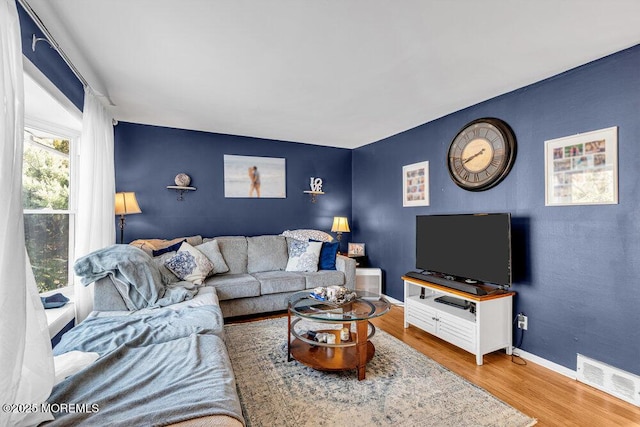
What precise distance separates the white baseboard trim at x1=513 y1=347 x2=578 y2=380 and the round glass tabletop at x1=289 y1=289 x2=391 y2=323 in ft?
4.24

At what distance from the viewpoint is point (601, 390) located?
209cm

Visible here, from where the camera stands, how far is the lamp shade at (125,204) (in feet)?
A: 10.8

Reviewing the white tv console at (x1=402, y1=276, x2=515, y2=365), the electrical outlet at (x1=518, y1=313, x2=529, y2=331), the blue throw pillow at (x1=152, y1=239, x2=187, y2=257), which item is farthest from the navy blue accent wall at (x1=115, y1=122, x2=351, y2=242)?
the electrical outlet at (x1=518, y1=313, x2=529, y2=331)

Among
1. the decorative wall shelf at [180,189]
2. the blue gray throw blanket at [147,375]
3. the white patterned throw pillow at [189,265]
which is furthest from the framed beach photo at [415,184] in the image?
the decorative wall shelf at [180,189]

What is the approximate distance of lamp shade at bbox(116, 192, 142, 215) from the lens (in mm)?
3279

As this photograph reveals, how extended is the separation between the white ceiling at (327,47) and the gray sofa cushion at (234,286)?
6.32 ft

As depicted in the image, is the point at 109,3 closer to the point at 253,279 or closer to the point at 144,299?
the point at 144,299

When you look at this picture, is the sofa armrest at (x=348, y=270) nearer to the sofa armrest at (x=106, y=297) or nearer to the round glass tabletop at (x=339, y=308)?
the round glass tabletop at (x=339, y=308)

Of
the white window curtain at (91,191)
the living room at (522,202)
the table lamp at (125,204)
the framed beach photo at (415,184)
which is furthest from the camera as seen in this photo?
the framed beach photo at (415,184)

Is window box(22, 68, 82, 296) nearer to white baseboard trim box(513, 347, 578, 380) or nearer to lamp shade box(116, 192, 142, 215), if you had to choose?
lamp shade box(116, 192, 142, 215)

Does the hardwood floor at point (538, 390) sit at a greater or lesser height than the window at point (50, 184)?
lesser

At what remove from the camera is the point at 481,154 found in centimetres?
293

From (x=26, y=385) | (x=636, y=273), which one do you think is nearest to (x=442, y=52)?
(x=636, y=273)

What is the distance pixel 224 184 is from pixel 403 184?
2.52 meters
